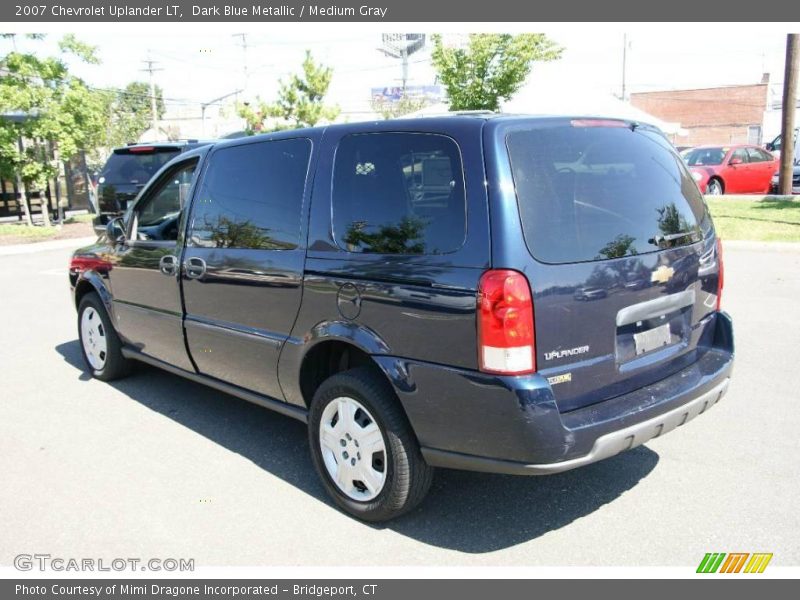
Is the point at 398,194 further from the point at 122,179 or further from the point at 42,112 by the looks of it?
the point at 42,112

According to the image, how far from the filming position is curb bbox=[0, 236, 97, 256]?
49.0 feet

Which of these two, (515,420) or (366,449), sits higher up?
(515,420)

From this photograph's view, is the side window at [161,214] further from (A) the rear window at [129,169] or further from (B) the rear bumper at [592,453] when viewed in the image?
(A) the rear window at [129,169]

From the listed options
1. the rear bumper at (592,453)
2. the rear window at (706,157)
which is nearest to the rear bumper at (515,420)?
the rear bumper at (592,453)

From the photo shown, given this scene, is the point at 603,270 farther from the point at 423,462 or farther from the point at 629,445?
the point at 423,462

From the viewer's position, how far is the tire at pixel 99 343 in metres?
5.61

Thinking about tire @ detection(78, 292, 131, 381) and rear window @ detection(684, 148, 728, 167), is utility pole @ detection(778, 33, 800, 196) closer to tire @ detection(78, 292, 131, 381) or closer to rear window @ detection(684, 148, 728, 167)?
rear window @ detection(684, 148, 728, 167)

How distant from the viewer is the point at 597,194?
317cm

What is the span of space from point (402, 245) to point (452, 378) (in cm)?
67

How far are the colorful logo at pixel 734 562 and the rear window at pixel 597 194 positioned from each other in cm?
141

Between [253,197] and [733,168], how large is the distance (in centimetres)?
1893

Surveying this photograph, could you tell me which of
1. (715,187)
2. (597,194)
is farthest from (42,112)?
(715,187)

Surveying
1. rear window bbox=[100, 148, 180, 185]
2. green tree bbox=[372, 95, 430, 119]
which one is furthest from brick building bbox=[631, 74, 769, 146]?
rear window bbox=[100, 148, 180, 185]

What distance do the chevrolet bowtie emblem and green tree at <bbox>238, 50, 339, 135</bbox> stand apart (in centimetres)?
2607
